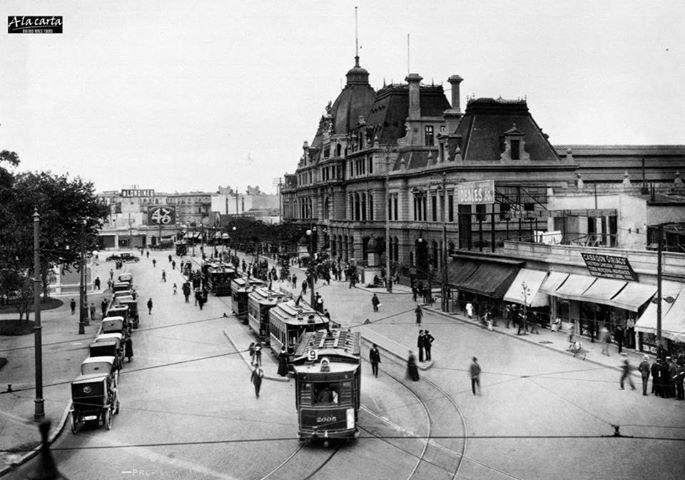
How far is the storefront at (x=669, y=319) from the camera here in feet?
89.9

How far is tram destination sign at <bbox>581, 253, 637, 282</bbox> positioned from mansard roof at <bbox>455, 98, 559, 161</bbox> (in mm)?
25908

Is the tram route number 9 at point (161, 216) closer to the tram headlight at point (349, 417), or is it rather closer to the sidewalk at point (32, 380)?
the sidewalk at point (32, 380)

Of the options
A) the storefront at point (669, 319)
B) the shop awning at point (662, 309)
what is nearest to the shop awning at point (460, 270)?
the storefront at point (669, 319)

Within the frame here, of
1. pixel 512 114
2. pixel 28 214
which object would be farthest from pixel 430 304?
pixel 28 214

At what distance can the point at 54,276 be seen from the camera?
6506 centimetres

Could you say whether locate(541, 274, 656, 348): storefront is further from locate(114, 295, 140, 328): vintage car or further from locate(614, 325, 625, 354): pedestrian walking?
locate(114, 295, 140, 328): vintage car

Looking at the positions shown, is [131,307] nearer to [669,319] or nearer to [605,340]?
[605,340]

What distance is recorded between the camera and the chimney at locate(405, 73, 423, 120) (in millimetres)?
74375

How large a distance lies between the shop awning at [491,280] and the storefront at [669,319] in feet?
38.4

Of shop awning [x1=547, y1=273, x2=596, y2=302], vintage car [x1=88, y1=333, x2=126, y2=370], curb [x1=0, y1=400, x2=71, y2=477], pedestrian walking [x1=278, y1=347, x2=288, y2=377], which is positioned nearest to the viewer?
curb [x1=0, y1=400, x2=71, y2=477]

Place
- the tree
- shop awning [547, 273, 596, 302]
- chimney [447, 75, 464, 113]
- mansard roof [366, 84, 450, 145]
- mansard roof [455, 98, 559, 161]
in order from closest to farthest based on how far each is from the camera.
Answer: shop awning [547, 273, 596, 302] → the tree → mansard roof [455, 98, 559, 161] → chimney [447, 75, 464, 113] → mansard roof [366, 84, 450, 145]

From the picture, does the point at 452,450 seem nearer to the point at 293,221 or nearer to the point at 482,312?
the point at 482,312

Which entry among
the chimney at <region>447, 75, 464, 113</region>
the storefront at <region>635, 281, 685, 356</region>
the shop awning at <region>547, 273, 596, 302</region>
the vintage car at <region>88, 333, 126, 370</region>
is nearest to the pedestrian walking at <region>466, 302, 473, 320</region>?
the shop awning at <region>547, 273, 596, 302</region>

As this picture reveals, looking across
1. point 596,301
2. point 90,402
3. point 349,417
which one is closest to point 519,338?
point 596,301
